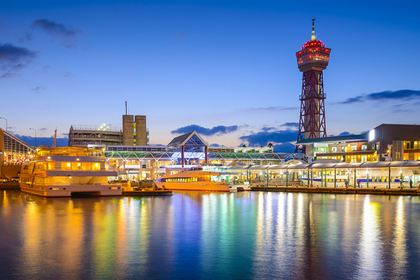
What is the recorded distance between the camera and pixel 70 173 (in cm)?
5978

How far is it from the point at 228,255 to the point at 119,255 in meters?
6.47

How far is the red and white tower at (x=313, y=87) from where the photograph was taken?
7397 inches

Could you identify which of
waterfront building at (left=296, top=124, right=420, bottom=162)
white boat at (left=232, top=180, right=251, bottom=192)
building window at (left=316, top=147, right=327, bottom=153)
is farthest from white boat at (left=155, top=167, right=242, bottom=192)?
building window at (left=316, top=147, right=327, bottom=153)

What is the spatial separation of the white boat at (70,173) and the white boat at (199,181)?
1945cm

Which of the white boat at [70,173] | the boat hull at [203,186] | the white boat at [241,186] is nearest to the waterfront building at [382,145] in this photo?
the white boat at [241,186]

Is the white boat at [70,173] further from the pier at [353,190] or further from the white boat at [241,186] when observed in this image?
the pier at [353,190]

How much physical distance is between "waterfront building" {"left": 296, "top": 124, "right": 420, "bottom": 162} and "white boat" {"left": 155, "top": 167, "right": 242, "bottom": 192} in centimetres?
3636

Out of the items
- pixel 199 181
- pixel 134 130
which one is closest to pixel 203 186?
pixel 199 181

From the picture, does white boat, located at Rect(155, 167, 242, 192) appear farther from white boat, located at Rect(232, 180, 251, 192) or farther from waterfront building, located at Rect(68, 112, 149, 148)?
waterfront building, located at Rect(68, 112, 149, 148)

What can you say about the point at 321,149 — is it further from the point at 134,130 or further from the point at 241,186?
the point at 134,130

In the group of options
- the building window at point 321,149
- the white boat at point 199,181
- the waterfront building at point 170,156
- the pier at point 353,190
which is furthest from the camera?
the building window at point 321,149

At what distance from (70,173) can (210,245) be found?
41.2 meters

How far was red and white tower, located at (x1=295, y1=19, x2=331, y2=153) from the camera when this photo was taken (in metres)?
188

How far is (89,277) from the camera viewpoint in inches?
697
